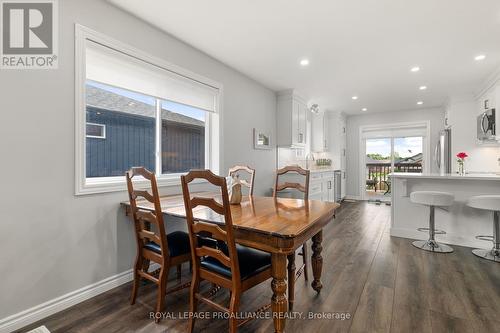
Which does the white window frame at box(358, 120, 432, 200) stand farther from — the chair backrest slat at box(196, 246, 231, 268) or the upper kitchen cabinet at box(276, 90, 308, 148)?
the chair backrest slat at box(196, 246, 231, 268)

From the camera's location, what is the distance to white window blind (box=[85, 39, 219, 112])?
2143mm

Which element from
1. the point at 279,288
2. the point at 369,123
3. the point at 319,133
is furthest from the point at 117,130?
the point at 369,123

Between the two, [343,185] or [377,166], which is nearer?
[343,185]

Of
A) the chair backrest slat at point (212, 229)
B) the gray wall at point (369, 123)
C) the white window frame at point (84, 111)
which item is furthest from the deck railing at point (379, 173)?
the chair backrest slat at point (212, 229)

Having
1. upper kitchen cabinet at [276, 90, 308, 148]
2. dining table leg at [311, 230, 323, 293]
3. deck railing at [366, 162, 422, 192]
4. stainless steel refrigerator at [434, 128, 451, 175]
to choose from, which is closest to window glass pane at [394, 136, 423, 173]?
deck railing at [366, 162, 422, 192]

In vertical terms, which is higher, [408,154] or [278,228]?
[408,154]

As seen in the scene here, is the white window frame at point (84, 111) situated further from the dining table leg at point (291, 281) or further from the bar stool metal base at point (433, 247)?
the bar stool metal base at point (433, 247)

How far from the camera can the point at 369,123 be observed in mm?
Answer: 7250

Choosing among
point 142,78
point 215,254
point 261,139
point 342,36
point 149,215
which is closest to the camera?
point 215,254

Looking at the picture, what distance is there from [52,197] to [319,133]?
19.1ft

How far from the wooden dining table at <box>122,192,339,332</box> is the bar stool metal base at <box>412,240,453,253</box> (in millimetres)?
2044

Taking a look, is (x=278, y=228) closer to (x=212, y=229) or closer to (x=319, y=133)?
(x=212, y=229)

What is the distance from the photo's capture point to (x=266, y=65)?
3.58m

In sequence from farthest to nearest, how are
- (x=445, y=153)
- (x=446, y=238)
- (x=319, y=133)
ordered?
(x=319, y=133) → (x=445, y=153) → (x=446, y=238)
